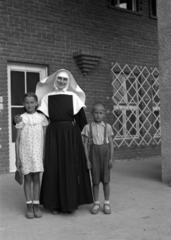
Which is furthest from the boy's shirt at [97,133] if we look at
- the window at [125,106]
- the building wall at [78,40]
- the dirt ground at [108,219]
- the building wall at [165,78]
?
the window at [125,106]

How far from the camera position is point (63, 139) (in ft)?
12.9

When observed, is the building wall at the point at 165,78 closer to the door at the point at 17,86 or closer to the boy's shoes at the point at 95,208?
the boy's shoes at the point at 95,208

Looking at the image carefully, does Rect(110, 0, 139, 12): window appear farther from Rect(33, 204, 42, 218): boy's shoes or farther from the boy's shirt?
Rect(33, 204, 42, 218): boy's shoes

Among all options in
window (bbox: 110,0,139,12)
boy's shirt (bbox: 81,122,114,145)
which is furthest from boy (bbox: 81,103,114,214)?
window (bbox: 110,0,139,12)

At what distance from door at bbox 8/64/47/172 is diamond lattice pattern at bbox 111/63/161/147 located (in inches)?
80.3

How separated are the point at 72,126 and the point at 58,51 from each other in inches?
142

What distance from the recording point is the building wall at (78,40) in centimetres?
664

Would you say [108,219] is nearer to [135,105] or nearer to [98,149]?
[98,149]

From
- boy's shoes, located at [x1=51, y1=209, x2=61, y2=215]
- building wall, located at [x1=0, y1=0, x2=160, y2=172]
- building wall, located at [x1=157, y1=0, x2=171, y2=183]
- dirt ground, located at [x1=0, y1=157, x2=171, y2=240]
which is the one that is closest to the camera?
dirt ground, located at [x1=0, y1=157, x2=171, y2=240]

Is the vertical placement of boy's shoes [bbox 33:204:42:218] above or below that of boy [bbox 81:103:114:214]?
below

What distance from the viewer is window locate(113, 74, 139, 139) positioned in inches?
325

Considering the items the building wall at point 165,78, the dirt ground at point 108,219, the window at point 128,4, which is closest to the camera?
the dirt ground at point 108,219

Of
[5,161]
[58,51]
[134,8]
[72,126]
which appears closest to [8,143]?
[5,161]

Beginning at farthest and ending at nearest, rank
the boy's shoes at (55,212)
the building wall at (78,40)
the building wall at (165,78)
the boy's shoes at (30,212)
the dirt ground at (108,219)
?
the building wall at (78,40), the building wall at (165,78), the boy's shoes at (55,212), the boy's shoes at (30,212), the dirt ground at (108,219)
